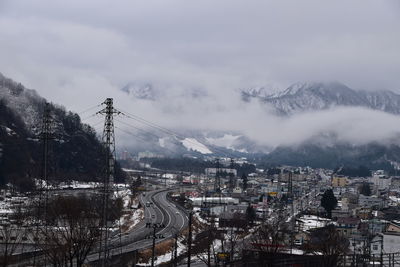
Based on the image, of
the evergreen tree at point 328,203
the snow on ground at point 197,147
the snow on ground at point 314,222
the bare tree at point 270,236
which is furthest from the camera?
the snow on ground at point 197,147

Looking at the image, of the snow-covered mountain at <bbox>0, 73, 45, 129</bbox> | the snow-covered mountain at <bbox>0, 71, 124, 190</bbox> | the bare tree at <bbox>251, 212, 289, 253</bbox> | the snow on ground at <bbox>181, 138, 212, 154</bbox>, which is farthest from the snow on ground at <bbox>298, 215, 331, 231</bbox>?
the snow on ground at <bbox>181, 138, 212, 154</bbox>

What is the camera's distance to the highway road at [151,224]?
16.2m

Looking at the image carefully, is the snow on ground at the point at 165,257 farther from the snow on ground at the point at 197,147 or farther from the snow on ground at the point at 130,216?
the snow on ground at the point at 197,147

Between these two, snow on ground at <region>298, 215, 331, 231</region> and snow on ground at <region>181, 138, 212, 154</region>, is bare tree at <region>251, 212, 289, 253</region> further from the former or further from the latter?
snow on ground at <region>181, 138, 212, 154</region>

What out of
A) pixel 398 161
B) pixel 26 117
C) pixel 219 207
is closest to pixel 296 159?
pixel 398 161

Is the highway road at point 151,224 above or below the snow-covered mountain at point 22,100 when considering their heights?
below

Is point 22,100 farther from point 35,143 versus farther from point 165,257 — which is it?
point 165,257

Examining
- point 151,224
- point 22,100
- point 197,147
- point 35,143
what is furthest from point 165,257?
point 197,147

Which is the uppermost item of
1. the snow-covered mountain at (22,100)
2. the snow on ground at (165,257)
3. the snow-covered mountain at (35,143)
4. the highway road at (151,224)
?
the snow-covered mountain at (22,100)

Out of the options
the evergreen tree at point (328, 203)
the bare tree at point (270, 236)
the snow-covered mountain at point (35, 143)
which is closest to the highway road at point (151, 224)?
the bare tree at point (270, 236)

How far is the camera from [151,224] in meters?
21.4

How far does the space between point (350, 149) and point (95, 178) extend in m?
85.1

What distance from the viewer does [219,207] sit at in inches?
1147

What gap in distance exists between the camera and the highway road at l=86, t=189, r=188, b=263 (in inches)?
636
